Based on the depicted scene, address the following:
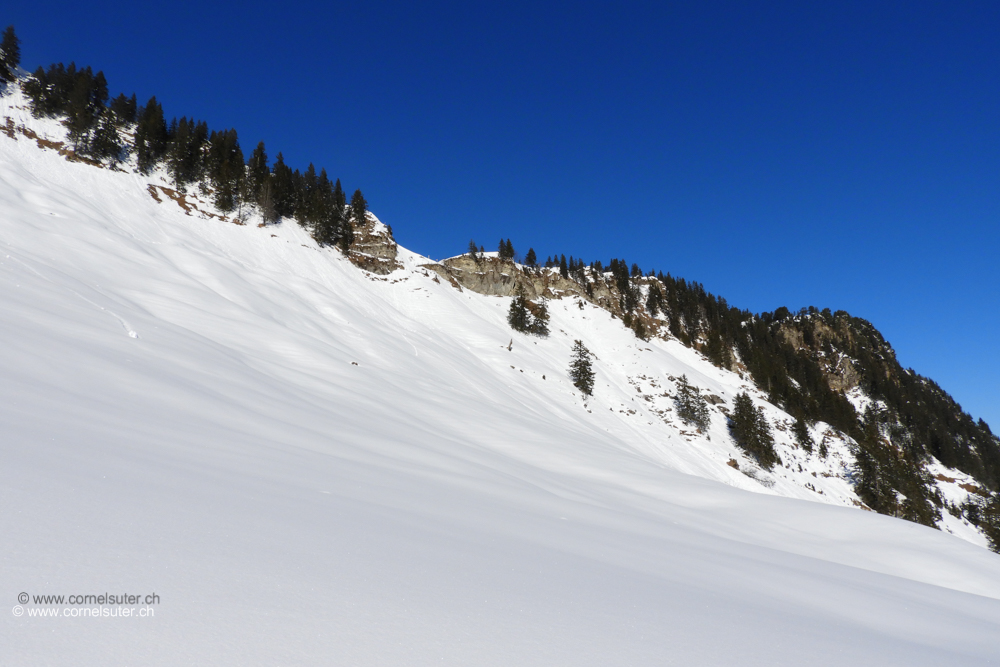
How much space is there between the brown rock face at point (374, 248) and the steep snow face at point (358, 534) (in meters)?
36.2

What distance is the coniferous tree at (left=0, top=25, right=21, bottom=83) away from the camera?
45.6 m

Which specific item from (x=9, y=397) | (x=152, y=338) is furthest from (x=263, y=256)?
(x=9, y=397)

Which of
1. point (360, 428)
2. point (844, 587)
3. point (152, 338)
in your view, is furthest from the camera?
point (152, 338)

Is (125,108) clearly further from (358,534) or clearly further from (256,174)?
(358,534)

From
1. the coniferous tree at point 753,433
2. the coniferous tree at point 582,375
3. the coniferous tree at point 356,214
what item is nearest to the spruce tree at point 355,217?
the coniferous tree at point 356,214

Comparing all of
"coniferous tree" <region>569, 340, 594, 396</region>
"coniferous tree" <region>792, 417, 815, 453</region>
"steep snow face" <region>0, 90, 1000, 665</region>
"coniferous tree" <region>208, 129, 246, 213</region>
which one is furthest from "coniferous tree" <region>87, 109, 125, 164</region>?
"coniferous tree" <region>792, 417, 815, 453</region>

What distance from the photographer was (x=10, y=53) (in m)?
49.6

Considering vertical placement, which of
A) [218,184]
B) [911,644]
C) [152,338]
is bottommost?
[911,644]

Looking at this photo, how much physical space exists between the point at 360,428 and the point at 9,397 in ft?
17.7

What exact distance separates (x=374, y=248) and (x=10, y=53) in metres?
45.4

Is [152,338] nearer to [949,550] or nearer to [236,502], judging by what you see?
[236,502]

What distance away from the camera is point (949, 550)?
749 centimetres

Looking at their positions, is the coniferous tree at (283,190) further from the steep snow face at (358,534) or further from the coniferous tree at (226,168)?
the steep snow face at (358,534)

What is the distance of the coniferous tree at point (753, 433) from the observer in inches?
1795
